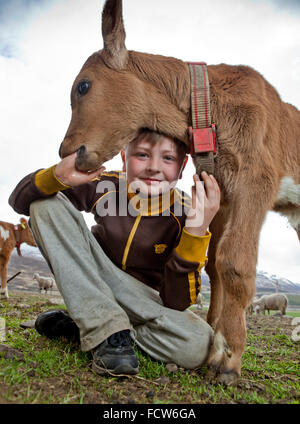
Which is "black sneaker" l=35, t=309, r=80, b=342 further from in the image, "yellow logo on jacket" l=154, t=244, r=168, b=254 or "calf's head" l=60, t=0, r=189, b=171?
"calf's head" l=60, t=0, r=189, b=171

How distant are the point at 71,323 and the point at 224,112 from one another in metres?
2.11

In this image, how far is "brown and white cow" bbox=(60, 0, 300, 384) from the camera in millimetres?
2264

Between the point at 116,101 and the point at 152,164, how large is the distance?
0.54 m

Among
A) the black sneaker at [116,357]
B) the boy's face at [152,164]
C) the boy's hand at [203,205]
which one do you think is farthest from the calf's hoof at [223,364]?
the boy's face at [152,164]

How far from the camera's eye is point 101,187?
2.88m

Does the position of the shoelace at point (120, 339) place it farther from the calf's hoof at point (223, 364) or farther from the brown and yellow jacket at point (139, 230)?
the calf's hoof at point (223, 364)

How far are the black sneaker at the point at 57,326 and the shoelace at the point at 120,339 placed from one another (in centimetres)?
69

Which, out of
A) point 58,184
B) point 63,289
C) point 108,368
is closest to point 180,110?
point 58,184

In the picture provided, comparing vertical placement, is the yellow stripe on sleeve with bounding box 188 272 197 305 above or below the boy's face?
below

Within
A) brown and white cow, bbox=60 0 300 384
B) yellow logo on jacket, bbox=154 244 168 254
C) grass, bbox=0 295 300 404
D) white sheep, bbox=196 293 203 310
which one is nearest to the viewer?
grass, bbox=0 295 300 404

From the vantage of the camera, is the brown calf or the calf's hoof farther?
the brown calf

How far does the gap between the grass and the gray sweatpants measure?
0.16 metres

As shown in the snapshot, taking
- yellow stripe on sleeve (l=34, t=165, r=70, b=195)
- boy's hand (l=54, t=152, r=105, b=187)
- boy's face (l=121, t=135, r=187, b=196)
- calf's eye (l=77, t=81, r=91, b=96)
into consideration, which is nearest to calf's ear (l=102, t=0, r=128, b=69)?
calf's eye (l=77, t=81, r=91, b=96)

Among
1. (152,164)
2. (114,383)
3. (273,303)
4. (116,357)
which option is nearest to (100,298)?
(116,357)
